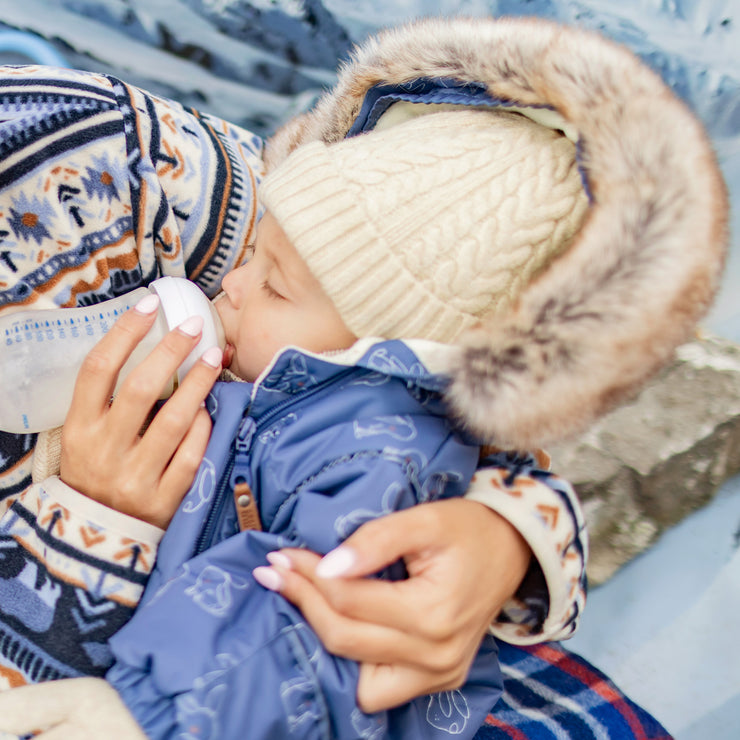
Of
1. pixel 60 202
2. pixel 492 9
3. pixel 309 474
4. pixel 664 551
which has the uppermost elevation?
pixel 492 9

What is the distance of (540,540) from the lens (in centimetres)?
80

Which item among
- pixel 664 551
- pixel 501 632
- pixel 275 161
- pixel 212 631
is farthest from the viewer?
pixel 664 551

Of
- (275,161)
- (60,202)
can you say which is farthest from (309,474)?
(275,161)

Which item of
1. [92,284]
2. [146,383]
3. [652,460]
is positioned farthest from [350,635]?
[652,460]

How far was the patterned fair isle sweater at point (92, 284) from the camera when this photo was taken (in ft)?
2.38

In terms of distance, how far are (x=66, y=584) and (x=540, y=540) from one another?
0.60 metres

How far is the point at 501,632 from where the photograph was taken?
94 centimetres

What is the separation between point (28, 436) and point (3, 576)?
215 mm

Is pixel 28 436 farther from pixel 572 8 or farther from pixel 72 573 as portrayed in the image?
pixel 572 8

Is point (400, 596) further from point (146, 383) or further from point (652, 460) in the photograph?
point (652, 460)

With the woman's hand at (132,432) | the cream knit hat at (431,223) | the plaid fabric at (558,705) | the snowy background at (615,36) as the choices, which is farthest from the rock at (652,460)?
the woman's hand at (132,432)

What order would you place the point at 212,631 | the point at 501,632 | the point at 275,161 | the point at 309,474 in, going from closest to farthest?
the point at 212,631, the point at 309,474, the point at 501,632, the point at 275,161

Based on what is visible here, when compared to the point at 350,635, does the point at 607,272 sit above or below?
above

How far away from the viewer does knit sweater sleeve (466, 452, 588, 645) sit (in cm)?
81
